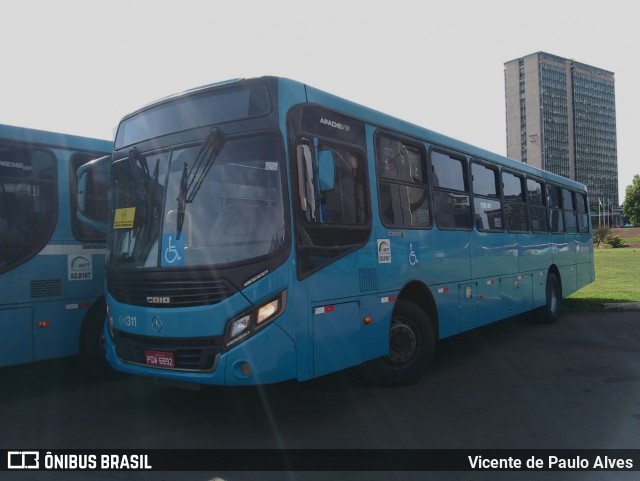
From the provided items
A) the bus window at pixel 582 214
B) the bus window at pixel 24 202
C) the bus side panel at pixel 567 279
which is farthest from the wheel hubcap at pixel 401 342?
the bus window at pixel 582 214

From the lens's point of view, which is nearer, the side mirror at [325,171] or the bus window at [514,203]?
the side mirror at [325,171]

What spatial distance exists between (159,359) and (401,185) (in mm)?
3492

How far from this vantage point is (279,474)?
4258 mm

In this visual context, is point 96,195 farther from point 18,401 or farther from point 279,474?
point 279,474

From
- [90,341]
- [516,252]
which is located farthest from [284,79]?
[516,252]

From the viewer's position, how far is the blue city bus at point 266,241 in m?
4.69

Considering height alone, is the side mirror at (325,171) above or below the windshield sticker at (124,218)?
above

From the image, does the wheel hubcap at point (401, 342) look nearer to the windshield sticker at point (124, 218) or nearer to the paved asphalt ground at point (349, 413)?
the paved asphalt ground at point (349, 413)

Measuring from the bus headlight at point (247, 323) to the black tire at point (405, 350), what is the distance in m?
2.24

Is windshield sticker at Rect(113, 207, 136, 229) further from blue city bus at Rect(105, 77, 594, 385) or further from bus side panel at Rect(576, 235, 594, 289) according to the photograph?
bus side panel at Rect(576, 235, 594, 289)

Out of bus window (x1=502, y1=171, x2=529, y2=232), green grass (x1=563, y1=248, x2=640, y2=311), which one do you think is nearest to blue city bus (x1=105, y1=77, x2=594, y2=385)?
bus window (x1=502, y1=171, x2=529, y2=232)

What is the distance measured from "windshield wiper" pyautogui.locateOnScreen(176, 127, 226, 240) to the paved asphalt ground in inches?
81.3

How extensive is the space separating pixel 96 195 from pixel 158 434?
346cm

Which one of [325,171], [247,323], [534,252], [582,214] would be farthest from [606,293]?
[247,323]
